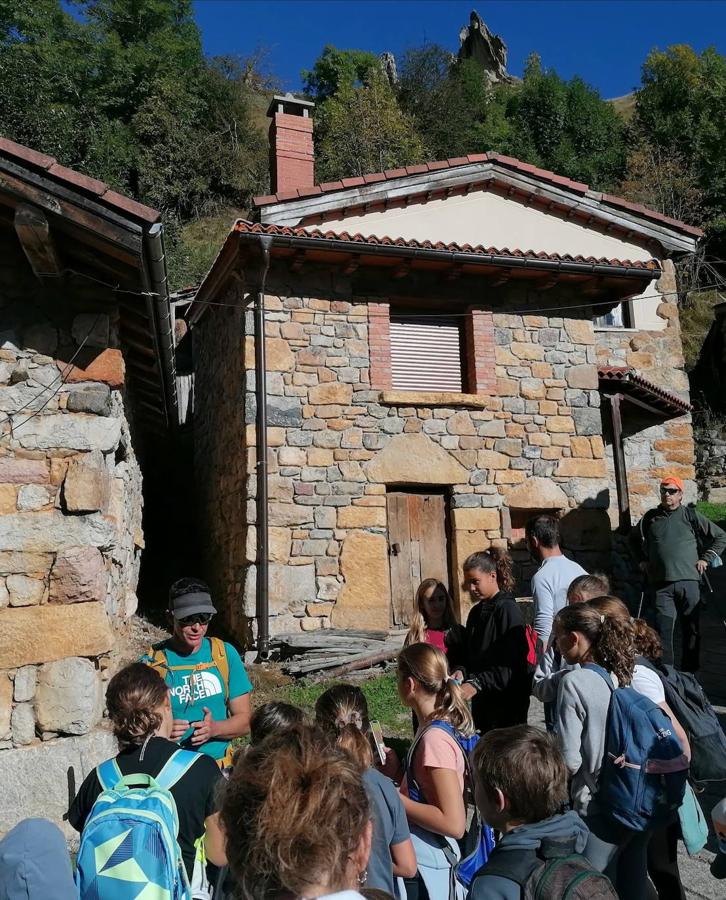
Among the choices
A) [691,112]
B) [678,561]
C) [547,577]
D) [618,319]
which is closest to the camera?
[547,577]

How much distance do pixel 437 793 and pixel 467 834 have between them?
0.51 m

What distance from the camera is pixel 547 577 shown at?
4.29 metres

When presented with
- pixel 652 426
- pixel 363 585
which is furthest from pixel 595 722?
pixel 652 426

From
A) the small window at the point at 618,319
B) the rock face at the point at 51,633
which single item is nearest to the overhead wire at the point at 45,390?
the rock face at the point at 51,633

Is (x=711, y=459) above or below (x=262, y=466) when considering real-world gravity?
above

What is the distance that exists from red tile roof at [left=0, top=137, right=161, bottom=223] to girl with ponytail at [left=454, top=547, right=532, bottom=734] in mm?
2656

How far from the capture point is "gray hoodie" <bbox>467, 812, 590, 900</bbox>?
1872 millimetres

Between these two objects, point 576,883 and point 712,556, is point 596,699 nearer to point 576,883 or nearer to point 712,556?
point 576,883

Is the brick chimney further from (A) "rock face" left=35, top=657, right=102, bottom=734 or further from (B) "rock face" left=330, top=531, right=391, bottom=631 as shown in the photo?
(A) "rock face" left=35, top=657, right=102, bottom=734

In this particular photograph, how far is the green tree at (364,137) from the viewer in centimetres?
2466

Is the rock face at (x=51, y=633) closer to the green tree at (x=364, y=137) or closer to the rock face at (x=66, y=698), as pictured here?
the rock face at (x=66, y=698)

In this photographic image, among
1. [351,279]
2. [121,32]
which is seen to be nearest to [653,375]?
[351,279]

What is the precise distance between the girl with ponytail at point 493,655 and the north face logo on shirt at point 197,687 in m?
1.19

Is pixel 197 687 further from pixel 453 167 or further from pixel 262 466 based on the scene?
pixel 453 167
